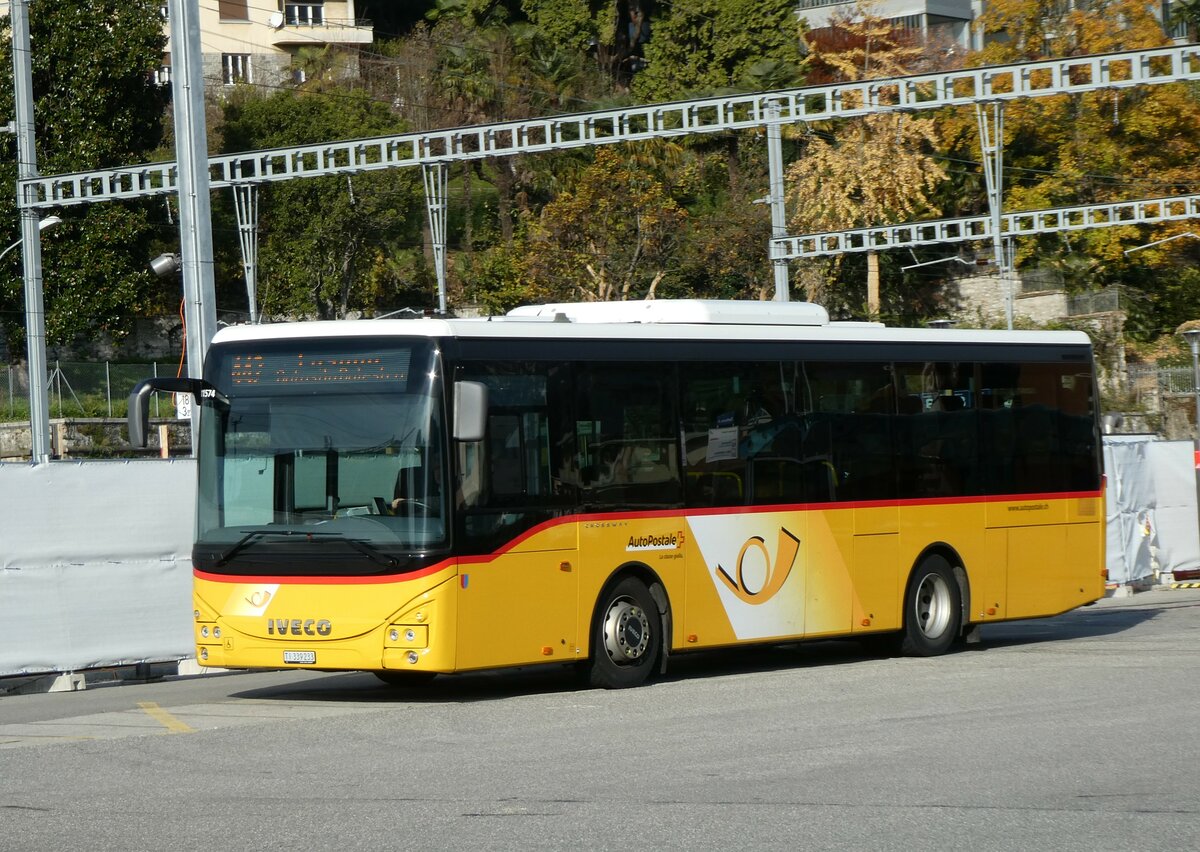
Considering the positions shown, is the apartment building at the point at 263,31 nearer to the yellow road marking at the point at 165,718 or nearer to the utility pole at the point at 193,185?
the utility pole at the point at 193,185

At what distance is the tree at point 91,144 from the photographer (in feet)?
182

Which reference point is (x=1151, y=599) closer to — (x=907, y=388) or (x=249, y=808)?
(x=907, y=388)

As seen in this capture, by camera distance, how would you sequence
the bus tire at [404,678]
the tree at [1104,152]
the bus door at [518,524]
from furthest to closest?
the tree at [1104,152], the bus tire at [404,678], the bus door at [518,524]

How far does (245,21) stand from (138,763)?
76.8 meters

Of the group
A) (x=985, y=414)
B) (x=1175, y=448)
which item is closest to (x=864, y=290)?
(x=1175, y=448)

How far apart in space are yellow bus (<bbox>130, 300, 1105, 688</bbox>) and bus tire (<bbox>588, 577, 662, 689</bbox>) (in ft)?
0.06

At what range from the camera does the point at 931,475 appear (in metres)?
17.6

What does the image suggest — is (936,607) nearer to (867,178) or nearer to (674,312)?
(674,312)

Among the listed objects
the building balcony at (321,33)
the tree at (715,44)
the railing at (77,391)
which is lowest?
the railing at (77,391)

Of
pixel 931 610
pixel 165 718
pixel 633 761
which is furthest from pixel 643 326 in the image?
pixel 633 761

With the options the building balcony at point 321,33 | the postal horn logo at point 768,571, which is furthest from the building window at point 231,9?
the postal horn logo at point 768,571

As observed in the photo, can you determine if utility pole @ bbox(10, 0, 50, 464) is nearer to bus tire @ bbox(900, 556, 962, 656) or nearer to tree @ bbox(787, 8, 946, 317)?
bus tire @ bbox(900, 556, 962, 656)

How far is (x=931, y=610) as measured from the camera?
58.6 ft

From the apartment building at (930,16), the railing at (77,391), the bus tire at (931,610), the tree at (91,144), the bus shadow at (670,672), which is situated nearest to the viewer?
the bus shadow at (670,672)
